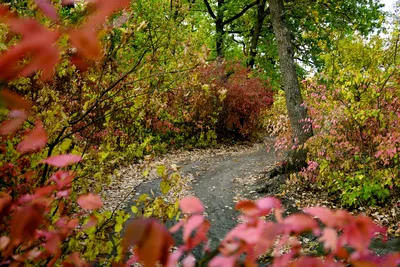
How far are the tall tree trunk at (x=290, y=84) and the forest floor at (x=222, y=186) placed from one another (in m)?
1.05

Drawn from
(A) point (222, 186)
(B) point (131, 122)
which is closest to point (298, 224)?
(B) point (131, 122)

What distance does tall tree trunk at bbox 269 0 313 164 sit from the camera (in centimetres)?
806

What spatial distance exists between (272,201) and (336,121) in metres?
5.98

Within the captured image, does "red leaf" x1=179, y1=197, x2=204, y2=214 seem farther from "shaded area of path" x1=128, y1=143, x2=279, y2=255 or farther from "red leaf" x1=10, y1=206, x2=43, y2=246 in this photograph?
"shaded area of path" x1=128, y1=143, x2=279, y2=255

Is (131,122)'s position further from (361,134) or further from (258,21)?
(258,21)

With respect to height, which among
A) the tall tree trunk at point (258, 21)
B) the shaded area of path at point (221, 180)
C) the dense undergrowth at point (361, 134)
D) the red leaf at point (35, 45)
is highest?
the tall tree trunk at point (258, 21)

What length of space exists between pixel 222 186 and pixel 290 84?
2880 mm

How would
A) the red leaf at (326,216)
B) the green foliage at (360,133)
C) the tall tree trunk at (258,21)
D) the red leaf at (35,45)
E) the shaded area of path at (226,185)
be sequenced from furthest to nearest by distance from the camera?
the tall tree trunk at (258,21) < the shaded area of path at (226,185) < the green foliage at (360,133) < the red leaf at (326,216) < the red leaf at (35,45)

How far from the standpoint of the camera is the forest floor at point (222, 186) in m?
6.60

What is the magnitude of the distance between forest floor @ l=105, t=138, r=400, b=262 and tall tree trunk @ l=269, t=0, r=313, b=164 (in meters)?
1.05

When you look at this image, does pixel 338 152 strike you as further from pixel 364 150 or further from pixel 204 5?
pixel 204 5

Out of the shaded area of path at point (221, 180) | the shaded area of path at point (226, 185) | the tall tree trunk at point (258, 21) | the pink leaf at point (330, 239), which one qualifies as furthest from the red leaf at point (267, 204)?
the tall tree trunk at point (258, 21)

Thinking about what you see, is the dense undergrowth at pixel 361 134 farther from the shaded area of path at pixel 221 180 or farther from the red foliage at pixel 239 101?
the red foliage at pixel 239 101

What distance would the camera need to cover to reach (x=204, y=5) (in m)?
19.4
